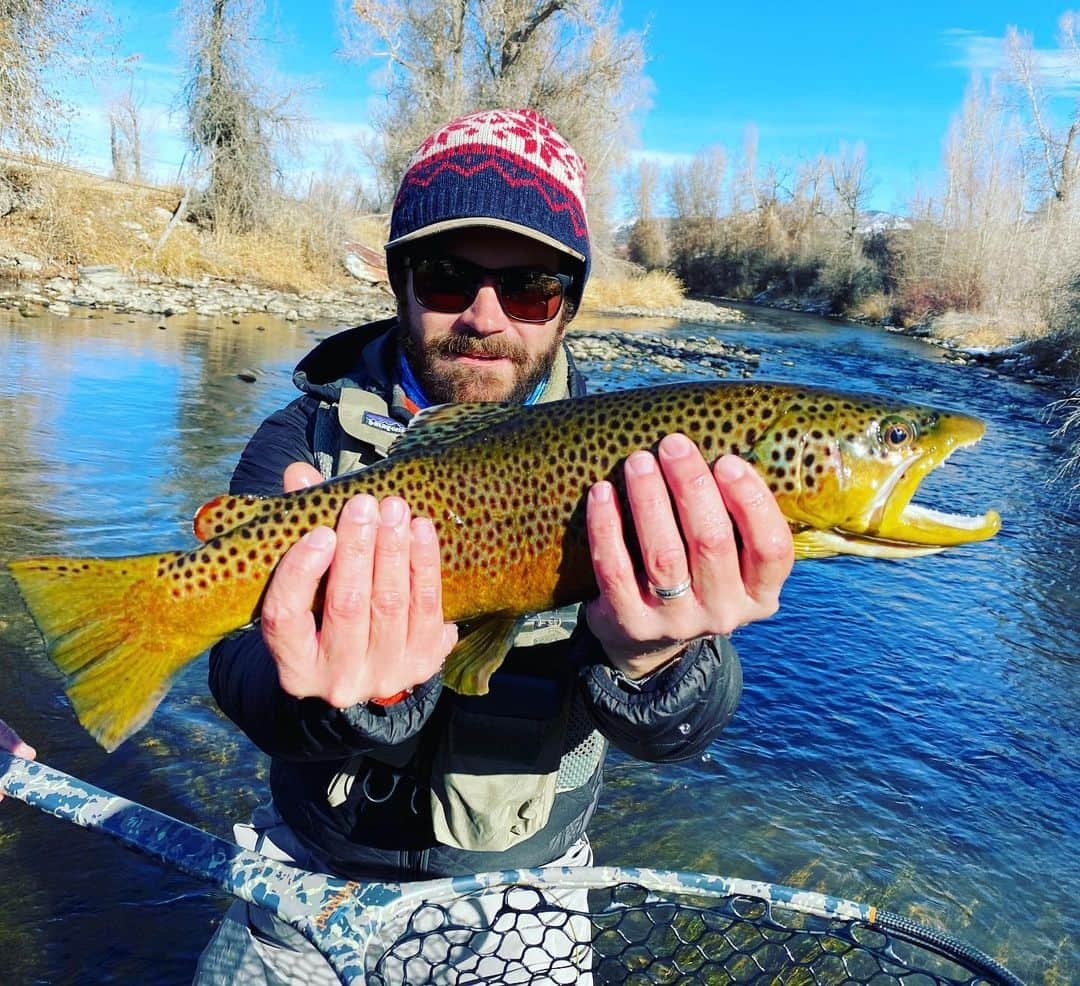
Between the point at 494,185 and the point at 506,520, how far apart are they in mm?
1320

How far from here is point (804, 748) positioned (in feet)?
20.2

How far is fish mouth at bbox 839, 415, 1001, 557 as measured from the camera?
2148mm

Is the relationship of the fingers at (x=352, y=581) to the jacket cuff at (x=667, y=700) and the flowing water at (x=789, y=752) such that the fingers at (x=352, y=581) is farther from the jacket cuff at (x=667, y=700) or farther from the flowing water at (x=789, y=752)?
the flowing water at (x=789, y=752)

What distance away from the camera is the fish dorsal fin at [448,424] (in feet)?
7.98

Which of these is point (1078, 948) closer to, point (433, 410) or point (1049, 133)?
point (433, 410)

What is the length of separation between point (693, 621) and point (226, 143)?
3594 centimetres

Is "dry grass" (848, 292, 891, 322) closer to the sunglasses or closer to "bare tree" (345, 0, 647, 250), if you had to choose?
"bare tree" (345, 0, 647, 250)

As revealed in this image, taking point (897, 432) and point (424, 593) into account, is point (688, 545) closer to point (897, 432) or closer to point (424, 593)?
point (424, 593)

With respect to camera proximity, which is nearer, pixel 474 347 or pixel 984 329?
pixel 474 347

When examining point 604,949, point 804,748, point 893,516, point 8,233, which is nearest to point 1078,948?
point 804,748

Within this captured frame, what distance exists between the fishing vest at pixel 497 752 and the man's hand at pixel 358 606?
0.52 metres

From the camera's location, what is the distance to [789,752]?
612 centimetres

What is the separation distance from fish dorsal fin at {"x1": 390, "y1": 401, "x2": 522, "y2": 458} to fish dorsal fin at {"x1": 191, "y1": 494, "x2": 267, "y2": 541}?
1.33 ft

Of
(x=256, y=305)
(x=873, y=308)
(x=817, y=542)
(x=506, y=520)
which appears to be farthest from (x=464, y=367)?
(x=873, y=308)
